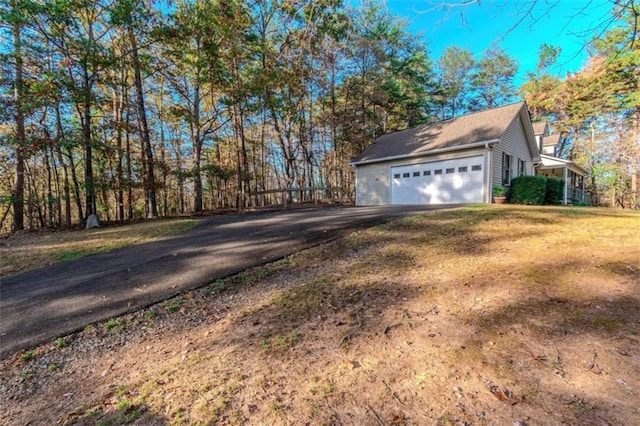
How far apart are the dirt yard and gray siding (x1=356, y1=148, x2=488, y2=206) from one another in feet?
35.6

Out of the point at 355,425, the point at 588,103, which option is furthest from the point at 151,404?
the point at 588,103

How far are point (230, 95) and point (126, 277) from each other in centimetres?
1303

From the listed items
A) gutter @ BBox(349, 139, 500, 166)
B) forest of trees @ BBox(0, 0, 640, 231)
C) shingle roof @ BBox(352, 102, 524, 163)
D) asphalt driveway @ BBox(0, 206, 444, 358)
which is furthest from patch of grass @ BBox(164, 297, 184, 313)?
shingle roof @ BBox(352, 102, 524, 163)

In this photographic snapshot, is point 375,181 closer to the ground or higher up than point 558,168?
closer to the ground

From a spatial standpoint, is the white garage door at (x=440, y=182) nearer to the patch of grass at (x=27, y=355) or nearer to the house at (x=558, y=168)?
the house at (x=558, y=168)

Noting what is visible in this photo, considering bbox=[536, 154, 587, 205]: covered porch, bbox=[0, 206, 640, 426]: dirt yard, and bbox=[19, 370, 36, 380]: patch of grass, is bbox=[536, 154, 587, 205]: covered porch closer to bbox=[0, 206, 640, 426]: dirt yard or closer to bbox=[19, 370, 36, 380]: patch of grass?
bbox=[0, 206, 640, 426]: dirt yard

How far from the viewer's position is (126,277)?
4.36 m

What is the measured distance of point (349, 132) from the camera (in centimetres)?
2164

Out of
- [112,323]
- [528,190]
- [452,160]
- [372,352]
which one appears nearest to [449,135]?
[452,160]

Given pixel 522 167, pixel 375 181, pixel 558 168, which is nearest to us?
pixel 522 167

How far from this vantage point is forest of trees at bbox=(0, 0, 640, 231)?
9281 millimetres

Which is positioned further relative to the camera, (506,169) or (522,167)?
(522,167)

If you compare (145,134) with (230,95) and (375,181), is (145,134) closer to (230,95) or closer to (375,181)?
(230,95)

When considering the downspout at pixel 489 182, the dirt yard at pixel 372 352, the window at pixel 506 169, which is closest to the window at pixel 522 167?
the window at pixel 506 169
